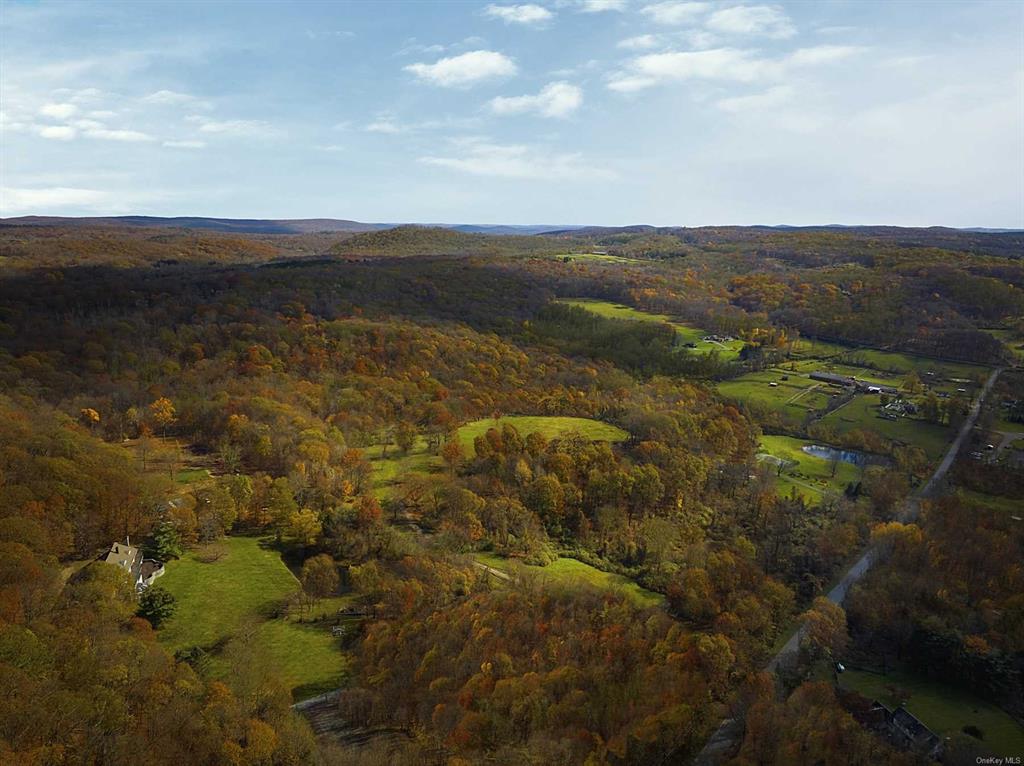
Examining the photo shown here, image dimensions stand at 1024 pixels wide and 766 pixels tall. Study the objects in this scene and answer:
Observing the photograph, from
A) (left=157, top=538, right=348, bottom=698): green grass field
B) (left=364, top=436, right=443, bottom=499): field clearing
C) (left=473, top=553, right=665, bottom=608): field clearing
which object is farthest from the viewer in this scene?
(left=364, top=436, right=443, bottom=499): field clearing

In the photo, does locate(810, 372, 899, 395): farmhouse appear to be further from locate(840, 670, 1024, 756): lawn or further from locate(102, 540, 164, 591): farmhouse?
locate(102, 540, 164, 591): farmhouse

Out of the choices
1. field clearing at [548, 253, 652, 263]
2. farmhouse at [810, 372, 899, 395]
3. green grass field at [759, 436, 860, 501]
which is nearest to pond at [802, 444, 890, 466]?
green grass field at [759, 436, 860, 501]

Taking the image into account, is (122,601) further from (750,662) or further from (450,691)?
(750,662)

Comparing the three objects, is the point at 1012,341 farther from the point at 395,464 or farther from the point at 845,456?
the point at 395,464

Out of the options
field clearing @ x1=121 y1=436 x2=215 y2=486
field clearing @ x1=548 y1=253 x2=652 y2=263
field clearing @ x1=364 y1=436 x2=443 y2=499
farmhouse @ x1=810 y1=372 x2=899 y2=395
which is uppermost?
field clearing @ x1=548 y1=253 x2=652 y2=263

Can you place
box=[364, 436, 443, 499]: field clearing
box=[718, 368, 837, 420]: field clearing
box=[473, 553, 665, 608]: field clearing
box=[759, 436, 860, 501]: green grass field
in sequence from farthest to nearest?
box=[718, 368, 837, 420]: field clearing
box=[759, 436, 860, 501]: green grass field
box=[364, 436, 443, 499]: field clearing
box=[473, 553, 665, 608]: field clearing

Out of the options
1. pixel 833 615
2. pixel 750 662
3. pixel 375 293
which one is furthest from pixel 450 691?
pixel 375 293

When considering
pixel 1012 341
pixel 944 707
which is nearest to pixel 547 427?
pixel 944 707
